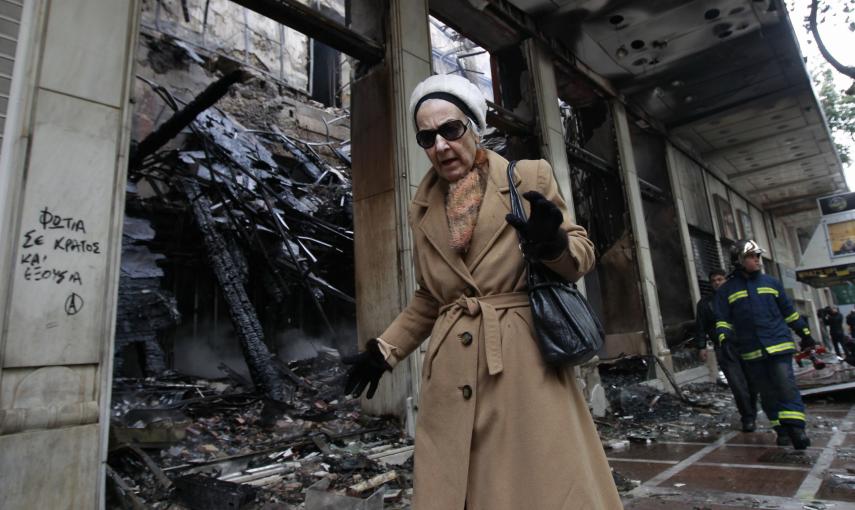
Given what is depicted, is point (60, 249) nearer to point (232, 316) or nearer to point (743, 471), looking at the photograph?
point (232, 316)

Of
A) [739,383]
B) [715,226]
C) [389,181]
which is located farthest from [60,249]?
[715,226]

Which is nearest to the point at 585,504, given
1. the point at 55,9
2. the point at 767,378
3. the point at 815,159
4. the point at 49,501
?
the point at 49,501

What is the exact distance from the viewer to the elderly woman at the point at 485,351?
1.31 meters

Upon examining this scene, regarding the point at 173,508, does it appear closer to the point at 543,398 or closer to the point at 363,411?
the point at 363,411

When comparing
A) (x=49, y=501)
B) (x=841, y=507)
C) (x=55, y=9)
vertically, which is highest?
(x=55, y=9)

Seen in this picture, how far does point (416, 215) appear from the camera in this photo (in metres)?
1.81

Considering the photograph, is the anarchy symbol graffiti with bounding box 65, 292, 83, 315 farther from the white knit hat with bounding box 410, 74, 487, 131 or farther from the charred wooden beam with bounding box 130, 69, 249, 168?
the charred wooden beam with bounding box 130, 69, 249, 168

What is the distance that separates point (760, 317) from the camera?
494cm

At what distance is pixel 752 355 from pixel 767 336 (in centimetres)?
26

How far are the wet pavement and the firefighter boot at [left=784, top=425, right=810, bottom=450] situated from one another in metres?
0.07

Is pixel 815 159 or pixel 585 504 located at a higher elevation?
pixel 815 159

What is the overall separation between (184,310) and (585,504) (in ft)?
27.8

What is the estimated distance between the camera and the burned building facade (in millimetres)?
2885

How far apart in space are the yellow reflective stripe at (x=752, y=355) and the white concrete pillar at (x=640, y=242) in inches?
168
